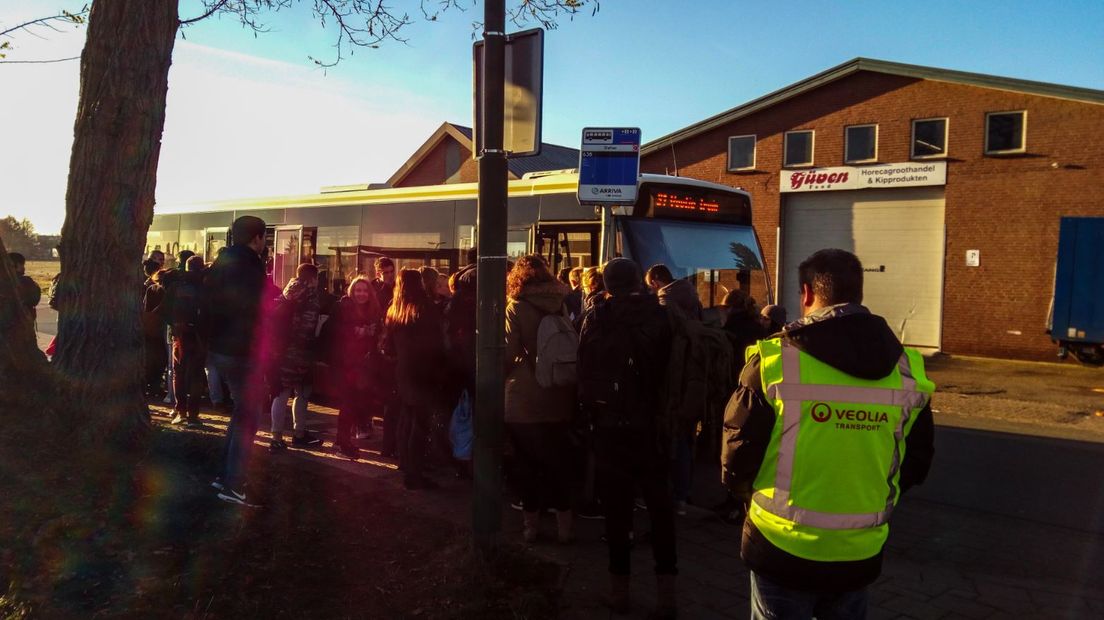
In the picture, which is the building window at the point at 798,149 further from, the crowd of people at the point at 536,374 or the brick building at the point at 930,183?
the crowd of people at the point at 536,374

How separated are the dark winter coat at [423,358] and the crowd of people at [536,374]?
0.04ft

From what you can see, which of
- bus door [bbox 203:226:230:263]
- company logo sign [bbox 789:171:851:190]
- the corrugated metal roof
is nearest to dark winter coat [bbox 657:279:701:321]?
bus door [bbox 203:226:230:263]

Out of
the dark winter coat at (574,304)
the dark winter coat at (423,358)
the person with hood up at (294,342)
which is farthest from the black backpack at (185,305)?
the dark winter coat at (574,304)

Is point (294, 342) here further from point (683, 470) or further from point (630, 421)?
point (630, 421)

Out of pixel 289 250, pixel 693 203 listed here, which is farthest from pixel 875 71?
pixel 289 250

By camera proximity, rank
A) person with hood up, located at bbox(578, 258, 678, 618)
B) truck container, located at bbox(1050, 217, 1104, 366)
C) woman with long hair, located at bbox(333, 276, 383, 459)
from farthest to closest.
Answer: truck container, located at bbox(1050, 217, 1104, 366) < woman with long hair, located at bbox(333, 276, 383, 459) < person with hood up, located at bbox(578, 258, 678, 618)

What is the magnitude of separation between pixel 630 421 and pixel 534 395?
1.12 metres

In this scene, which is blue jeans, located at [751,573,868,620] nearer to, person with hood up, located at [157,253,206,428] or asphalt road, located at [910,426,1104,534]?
asphalt road, located at [910,426,1104,534]

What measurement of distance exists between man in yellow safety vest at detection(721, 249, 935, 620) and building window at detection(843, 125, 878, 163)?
74.0 feet

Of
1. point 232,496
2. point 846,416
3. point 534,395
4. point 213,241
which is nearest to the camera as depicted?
point 846,416

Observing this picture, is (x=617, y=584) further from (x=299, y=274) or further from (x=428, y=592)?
(x=299, y=274)

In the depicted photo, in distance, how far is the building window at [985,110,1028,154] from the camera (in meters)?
21.0

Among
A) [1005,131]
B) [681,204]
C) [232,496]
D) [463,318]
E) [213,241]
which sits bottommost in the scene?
[232,496]

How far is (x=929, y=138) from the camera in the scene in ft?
73.8
